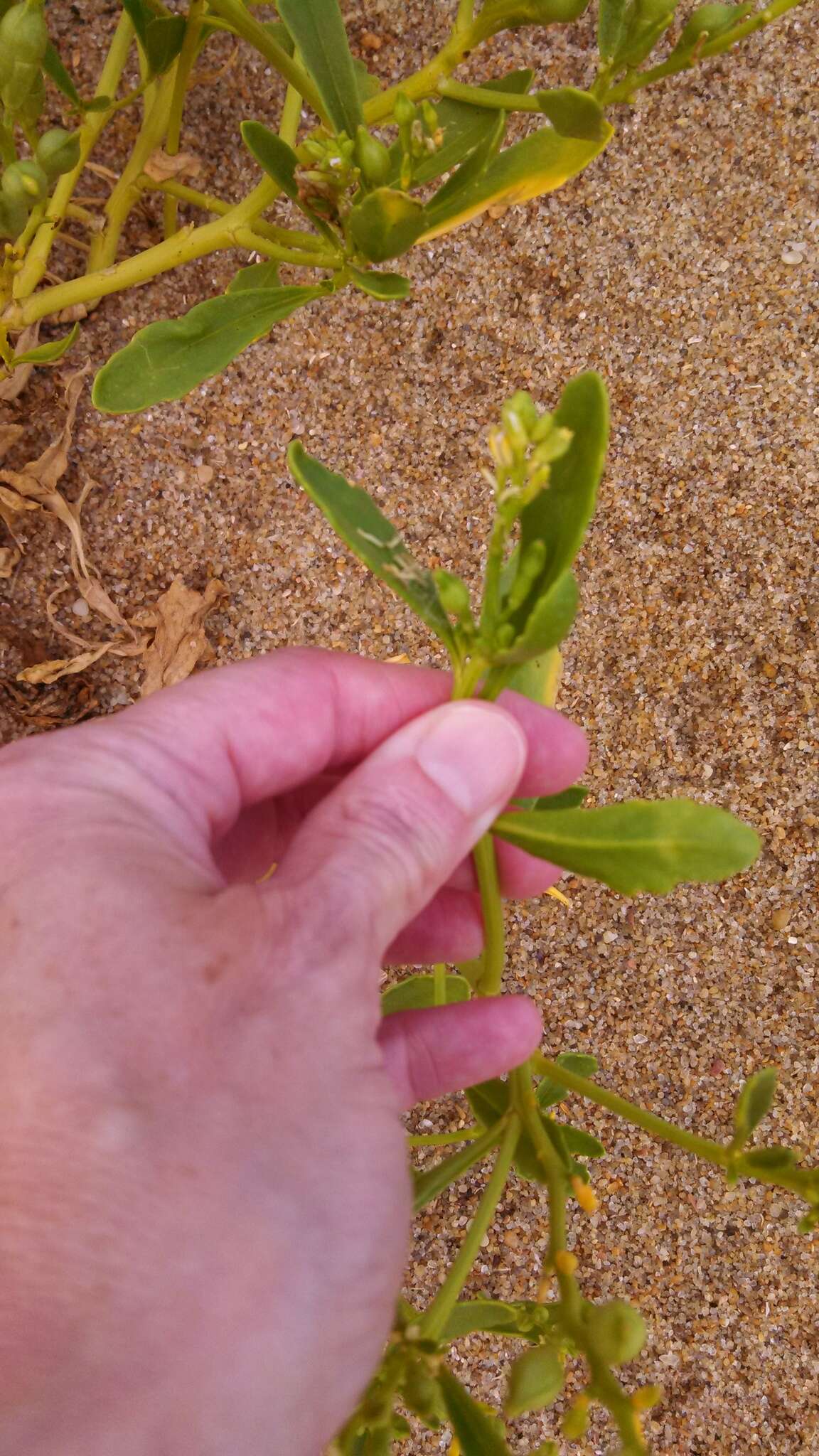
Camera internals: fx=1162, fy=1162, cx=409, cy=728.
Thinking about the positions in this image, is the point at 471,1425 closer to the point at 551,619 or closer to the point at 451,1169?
the point at 451,1169

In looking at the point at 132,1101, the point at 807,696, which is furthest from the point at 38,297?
the point at 807,696

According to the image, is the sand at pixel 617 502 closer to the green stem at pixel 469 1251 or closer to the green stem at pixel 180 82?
the green stem at pixel 180 82

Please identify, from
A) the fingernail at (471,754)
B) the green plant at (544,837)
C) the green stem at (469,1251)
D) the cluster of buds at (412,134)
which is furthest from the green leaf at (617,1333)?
the cluster of buds at (412,134)

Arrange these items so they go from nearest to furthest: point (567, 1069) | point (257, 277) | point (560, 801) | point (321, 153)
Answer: point (321, 153), point (560, 801), point (567, 1069), point (257, 277)

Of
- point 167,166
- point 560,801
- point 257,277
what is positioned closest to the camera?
point 560,801

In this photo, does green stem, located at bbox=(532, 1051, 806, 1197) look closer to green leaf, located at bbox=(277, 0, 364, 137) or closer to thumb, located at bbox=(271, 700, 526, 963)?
thumb, located at bbox=(271, 700, 526, 963)

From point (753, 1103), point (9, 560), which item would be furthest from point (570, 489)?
point (9, 560)

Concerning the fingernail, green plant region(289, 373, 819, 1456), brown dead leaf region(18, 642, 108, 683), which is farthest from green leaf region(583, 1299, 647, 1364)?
brown dead leaf region(18, 642, 108, 683)
